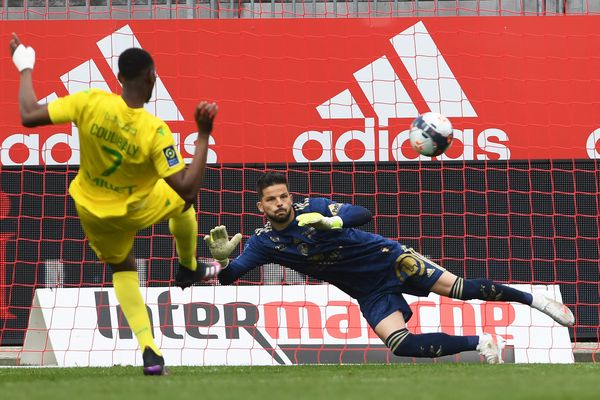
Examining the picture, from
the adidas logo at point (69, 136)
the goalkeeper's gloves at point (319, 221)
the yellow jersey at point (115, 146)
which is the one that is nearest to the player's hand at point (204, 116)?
the yellow jersey at point (115, 146)

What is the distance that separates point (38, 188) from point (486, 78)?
4069 mm

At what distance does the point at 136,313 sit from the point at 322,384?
5.03 feet

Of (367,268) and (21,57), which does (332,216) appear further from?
(21,57)

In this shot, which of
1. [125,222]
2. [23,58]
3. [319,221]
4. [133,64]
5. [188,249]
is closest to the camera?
[133,64]

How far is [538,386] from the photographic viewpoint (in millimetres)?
5258

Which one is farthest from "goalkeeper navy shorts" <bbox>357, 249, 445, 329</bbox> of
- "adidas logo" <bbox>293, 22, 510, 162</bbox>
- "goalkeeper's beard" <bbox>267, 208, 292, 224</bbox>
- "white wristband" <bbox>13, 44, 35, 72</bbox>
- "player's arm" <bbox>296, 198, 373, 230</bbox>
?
"white wristband" <bbox>13, 44, 35, 72</bbox>

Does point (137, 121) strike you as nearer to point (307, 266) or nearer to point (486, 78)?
point (307, 266)

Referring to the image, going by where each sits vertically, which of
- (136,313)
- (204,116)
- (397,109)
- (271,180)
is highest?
(397,109)

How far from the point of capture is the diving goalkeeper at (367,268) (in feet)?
24.8

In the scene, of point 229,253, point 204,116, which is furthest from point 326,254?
point 204,116

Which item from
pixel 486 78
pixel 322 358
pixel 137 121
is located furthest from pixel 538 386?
pixel 486 78

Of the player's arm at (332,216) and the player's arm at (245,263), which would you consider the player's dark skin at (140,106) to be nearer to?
the player's arm at (332,216)

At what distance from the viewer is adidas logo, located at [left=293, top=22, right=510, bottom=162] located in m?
9.80

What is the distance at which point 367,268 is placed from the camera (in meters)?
7.83
